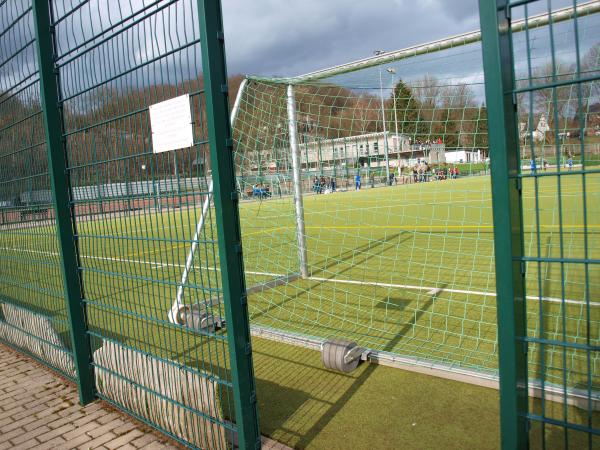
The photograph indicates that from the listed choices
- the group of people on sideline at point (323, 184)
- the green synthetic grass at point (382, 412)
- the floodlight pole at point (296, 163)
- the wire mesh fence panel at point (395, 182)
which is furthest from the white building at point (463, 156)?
the green synthetic grass at point (382, 412)

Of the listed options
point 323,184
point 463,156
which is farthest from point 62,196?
point 323,184

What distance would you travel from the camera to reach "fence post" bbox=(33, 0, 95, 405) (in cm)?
359

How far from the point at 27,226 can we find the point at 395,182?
548 centimetres

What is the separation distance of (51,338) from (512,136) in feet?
15.0

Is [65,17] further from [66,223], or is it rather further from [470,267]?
[470,267]

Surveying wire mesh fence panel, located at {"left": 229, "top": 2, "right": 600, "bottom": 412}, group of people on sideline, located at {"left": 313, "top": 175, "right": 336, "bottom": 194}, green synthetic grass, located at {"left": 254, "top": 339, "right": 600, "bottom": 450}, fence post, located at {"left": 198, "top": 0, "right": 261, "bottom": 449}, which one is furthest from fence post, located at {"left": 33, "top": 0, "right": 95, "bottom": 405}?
group of people on sideline, located at {"left": 313, "top": 175, "right": 336, "bottom": 194}

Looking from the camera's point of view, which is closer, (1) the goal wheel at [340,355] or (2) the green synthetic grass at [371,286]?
(2) the green synthetic grass at [371,286]

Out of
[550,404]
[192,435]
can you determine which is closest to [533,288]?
[550,404]

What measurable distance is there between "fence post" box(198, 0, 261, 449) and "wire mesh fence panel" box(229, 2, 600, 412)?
5.57 feet

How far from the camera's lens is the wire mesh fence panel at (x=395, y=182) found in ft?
14.4

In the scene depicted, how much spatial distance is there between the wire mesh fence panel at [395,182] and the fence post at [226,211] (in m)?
1.70

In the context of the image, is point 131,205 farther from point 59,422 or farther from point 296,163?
point 296,163

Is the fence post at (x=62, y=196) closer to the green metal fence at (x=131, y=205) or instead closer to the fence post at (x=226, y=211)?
the green metal fence at (x=131, y=205)

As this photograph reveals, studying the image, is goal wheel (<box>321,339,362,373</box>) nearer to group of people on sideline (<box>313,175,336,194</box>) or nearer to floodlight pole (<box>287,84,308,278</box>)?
floodlight pole (<box>287,84,308,278</box>)
